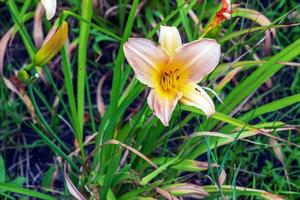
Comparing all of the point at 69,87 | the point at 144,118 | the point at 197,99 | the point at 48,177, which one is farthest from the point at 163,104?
the point at 48,177

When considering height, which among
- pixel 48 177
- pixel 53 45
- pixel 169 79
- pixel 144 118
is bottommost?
pixel 48 177

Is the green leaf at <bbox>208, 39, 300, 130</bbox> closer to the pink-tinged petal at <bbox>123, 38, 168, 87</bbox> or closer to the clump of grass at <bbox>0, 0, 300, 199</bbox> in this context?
the clump of grass at <bbox>0, 0, 300, 199</bbox>

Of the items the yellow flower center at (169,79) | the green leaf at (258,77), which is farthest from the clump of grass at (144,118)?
the yellow flower center at (169,79)

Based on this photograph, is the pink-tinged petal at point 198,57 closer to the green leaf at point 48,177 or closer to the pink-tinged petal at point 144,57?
the pink-tinged petal at point 144,57

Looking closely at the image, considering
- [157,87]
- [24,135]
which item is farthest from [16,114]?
[157,87]

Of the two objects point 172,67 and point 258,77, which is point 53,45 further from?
point 258,77

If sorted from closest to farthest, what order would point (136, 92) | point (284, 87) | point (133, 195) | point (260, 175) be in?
1. point (136, 92)
2. point (133, 195)
3. point (260, 175)
4. point (284, 87)

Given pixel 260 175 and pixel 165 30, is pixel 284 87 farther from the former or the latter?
pixel 165 30
